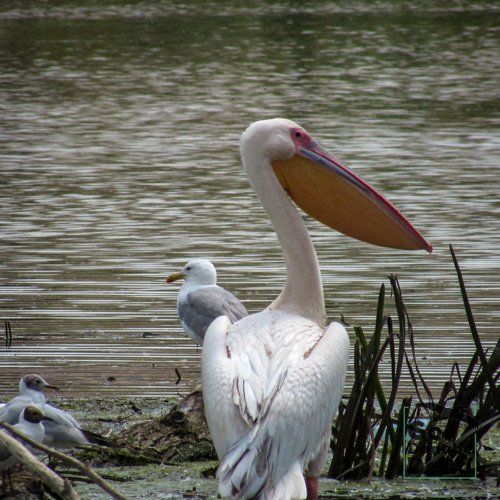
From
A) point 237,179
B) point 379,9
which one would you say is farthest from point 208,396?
point 379,9

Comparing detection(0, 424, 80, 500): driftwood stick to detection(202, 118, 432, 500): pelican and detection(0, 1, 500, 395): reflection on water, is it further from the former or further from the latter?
detection(0, 1, 500, 395): reflection on water

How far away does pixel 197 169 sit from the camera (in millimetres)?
14312

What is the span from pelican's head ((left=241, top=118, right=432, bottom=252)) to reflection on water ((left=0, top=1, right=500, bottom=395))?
167cm

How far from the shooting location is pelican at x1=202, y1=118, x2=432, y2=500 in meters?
4.02

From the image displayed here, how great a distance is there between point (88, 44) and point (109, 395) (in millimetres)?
22835

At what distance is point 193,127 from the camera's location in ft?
59.2

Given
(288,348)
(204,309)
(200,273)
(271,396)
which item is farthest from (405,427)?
(200,273)

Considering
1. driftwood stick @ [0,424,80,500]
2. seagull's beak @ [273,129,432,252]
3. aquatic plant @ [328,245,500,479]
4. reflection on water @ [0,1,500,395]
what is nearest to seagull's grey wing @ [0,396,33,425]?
aquatic plant @ [328,245,500,479]

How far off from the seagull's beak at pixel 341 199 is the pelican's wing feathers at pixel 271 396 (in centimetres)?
80

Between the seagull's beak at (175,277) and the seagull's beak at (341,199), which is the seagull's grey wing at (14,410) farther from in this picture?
the seagull's beak at (175,277)

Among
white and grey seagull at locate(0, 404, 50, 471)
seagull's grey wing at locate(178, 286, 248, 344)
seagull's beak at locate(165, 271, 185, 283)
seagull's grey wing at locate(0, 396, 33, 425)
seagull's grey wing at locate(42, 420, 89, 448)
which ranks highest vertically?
white and grey seagull at locate(0, 404, 50, 471)

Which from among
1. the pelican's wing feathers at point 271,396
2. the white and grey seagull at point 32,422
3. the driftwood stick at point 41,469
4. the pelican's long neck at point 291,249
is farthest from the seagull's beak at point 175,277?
the driftwood stick at point 41,469

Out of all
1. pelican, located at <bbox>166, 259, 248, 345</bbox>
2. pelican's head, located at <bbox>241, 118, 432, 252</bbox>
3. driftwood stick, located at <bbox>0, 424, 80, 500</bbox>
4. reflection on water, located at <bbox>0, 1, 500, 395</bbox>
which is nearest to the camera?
driftwood stick, located at <bbox>0, 424, 80, 500</bbox>

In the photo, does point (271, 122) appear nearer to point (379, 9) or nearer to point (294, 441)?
point (294, 441)
